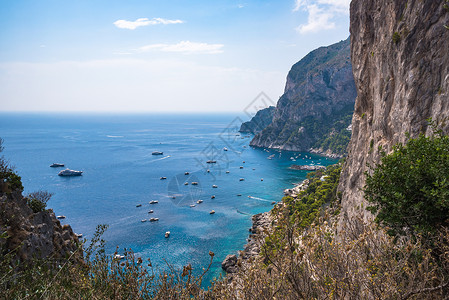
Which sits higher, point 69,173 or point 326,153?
point 326,153

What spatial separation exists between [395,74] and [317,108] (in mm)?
129396

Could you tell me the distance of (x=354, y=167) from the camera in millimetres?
27578

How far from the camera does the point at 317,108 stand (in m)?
143

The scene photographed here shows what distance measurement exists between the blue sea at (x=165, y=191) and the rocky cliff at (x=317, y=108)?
15.8m

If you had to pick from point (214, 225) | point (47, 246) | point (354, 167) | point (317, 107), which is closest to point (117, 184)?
point (214, 225)

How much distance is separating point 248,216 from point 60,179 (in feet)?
190

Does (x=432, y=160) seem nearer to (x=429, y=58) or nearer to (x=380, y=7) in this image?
(x=429, y=58)

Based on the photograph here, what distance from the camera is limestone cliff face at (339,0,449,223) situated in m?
17.1

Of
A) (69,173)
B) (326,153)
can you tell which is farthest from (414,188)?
(326,153)

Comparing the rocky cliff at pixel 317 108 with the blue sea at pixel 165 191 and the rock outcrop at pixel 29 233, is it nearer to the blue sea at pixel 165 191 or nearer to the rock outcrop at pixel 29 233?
the blue sea at pixel 165 191

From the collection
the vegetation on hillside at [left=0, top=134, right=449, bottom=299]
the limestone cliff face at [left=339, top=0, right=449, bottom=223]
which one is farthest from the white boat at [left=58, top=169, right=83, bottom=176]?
the vegetation on hillside at [left=0, top=134, right=449, bottom=299]

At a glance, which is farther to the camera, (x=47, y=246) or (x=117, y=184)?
(x=117, y=184)

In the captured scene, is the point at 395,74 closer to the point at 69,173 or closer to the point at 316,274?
the point at 316,274

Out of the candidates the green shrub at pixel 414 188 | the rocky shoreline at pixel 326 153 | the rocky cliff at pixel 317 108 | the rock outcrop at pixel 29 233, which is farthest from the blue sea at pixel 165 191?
the green shrub at pixel 414 188
